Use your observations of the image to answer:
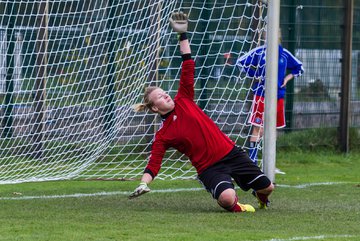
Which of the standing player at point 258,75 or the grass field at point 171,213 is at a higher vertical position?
the standing player at point 258,75

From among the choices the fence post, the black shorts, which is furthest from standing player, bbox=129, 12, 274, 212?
the fence post

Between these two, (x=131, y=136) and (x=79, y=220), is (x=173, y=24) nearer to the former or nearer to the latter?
(x=79, y=220)

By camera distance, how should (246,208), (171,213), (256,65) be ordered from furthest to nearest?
(256,65)
(246,208)
(171,213)

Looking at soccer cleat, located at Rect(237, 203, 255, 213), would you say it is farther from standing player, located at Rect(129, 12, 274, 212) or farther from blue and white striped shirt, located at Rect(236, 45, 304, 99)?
blue and white striped shirt, located at Rect(236, 45, 304, 99)

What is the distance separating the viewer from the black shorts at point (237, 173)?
827 cm

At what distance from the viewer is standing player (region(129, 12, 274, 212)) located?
8305 mm

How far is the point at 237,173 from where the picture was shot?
843 centimetres

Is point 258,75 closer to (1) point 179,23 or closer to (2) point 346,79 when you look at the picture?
(1) point 179,23

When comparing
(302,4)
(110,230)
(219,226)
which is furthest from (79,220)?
(302,4)

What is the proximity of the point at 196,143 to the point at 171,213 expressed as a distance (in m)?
0.70

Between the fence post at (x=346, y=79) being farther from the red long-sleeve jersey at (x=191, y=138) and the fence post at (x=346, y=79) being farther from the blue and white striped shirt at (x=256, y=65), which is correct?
the red long-sleeve jersey at (x=191, y=138)

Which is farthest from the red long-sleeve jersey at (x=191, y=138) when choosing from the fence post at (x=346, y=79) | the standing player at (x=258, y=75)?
the fence post at (x=346, y=79)

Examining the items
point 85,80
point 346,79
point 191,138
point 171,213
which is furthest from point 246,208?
point 346,79

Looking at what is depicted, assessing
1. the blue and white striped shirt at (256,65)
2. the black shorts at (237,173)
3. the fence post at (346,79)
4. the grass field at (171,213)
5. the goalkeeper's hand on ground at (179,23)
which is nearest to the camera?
the grass field at (171,213)
